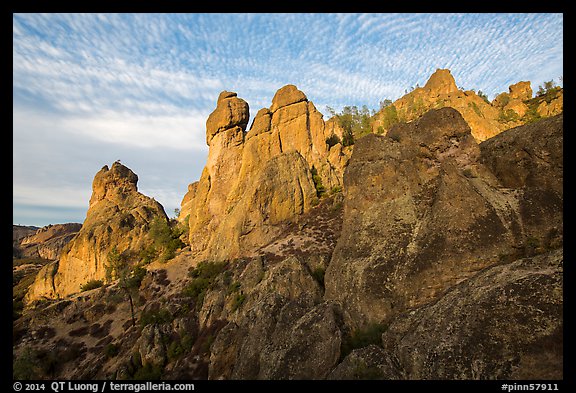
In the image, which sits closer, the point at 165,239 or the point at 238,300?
the point at 238,300

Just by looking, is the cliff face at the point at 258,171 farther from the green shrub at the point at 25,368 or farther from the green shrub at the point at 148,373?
the green shrub at the point at 25,368

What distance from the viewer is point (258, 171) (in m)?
62.8

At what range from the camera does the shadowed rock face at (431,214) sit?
52.2 ft

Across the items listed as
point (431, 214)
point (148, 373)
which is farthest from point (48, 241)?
point (431, 214)

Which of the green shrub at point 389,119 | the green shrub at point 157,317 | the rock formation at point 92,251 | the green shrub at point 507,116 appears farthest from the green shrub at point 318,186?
the rock formation at point 92,251

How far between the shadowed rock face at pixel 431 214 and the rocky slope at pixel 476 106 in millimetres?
46612

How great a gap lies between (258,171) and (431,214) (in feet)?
159

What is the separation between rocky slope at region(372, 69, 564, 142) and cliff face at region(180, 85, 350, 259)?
2815 cm

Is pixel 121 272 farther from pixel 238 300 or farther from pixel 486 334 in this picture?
pixel 486 334

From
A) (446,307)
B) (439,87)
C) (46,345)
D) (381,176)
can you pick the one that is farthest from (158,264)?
(439,87)
